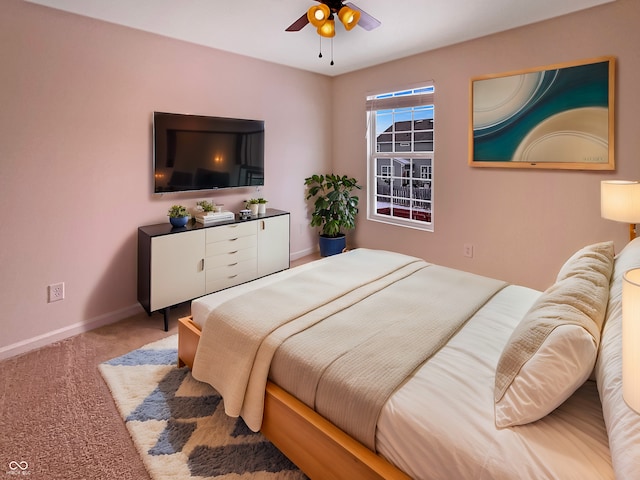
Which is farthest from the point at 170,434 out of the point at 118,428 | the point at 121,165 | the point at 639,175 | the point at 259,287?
the point at 639,175

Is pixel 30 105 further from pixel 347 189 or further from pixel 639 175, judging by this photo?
pixel 639 175

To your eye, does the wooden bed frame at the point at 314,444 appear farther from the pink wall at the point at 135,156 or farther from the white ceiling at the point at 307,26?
the white ceiling at the point at 307,26

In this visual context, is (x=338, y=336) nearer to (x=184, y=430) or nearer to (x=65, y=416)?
(x=184, y=430)

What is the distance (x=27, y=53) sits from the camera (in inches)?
100

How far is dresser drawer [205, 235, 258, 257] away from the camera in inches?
133

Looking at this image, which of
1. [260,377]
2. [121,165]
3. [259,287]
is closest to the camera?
[260,377]

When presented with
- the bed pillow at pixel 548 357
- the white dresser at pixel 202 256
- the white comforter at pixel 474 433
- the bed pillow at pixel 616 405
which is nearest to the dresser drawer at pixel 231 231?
the white dresser at pixel 202 256

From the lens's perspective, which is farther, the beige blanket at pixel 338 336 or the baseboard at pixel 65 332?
the baseboard at pixel 65 332

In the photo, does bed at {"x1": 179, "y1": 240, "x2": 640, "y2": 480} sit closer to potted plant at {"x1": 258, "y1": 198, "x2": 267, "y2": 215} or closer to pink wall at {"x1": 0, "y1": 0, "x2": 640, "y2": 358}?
pink wall at {"x1": 0, "y1": 0, "x2": 640, "y2": 358}

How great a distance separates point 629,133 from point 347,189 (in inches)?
112

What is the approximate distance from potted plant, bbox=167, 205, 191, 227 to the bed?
1256 millimetres

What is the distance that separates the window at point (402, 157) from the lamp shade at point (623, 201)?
1.88m

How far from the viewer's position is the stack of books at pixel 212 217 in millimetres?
3480

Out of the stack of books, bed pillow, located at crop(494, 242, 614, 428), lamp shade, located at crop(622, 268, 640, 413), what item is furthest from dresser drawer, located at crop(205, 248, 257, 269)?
lamp shade, located at crop(622, 268, 640, 413)
